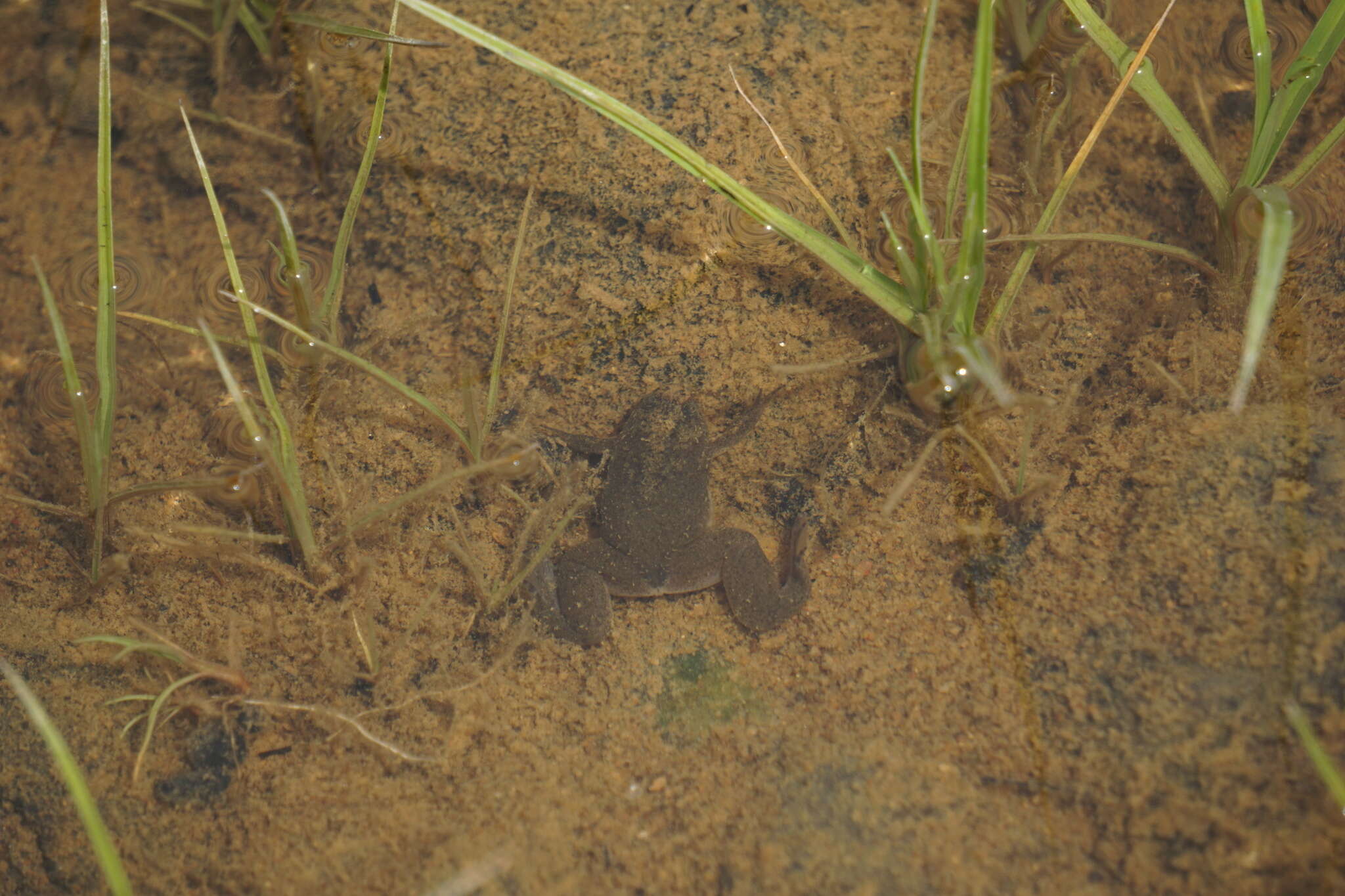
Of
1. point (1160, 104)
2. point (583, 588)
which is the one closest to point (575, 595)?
point (583, 588)

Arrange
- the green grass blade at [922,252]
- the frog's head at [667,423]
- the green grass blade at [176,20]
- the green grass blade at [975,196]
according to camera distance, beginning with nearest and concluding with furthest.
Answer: the green grass blade at [975,196] < the green grass blade at [922,252] < the frog's head at [667,423] < the green grass blade at [176,20]

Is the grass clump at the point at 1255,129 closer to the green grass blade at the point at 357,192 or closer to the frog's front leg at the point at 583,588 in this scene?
the frog's front leg at the point at 583,588

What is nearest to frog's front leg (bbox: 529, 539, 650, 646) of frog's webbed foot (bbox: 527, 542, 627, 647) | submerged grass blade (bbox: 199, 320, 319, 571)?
frog's webbed foot (bbox: 527, 542, 627, 647)

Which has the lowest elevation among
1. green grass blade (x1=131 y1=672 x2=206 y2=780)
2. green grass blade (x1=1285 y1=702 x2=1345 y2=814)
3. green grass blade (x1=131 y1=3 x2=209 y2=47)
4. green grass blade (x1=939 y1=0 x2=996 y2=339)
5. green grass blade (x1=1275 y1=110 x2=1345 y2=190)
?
green grass blade (x1=131 y1=672 x2=206 y2=780)

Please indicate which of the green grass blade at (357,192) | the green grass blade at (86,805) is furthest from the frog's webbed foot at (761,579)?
the green grass blade at (86,805)

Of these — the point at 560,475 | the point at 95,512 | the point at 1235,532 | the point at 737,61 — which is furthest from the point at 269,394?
the point at 1235,532

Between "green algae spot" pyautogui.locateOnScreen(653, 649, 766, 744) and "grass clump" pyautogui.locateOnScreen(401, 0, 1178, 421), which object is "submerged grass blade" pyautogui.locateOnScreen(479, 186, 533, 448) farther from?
"green algae spot" pyautogui.locateOnScreen(653, 649, 766, 744)
